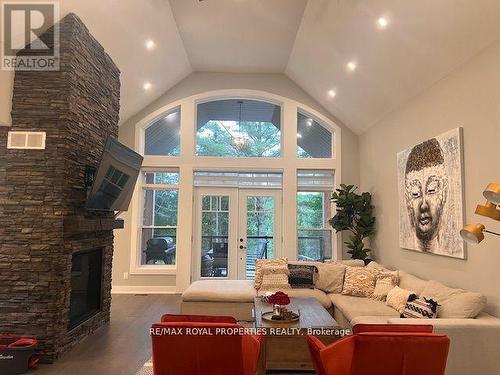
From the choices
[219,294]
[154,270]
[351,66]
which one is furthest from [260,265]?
[351,66]

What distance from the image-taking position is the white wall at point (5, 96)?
3.72 meters

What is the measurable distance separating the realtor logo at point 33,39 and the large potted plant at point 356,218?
5.01 meters

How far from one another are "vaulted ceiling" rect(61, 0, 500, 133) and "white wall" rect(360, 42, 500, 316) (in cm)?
21

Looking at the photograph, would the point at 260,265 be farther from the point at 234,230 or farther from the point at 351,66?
the point at 351,66

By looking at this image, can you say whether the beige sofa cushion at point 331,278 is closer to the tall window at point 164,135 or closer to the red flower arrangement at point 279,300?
the red flower arrangement at point 279,300

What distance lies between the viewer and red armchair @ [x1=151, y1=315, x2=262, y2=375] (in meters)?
2.24

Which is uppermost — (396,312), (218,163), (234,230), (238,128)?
(238,128)

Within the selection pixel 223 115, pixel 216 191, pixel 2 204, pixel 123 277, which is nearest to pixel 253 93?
pixel 223 115

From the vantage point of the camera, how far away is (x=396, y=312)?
13.0ft

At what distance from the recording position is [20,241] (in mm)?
3674

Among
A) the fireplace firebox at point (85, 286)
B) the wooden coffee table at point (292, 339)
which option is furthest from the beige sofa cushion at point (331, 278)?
the fireplace firebox at point (85, 286)

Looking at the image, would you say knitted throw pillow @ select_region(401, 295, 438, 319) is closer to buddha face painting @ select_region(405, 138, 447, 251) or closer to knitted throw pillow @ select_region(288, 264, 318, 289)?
buddha face painting @ select_region(405, 138, 447, 251)

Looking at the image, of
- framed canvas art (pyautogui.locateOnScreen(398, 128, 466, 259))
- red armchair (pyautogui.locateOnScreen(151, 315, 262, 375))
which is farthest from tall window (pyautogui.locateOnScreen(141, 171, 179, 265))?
red armchair (pyautogui.locateOnScreen(151, 315, 262, 375))

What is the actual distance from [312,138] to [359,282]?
369 cm
